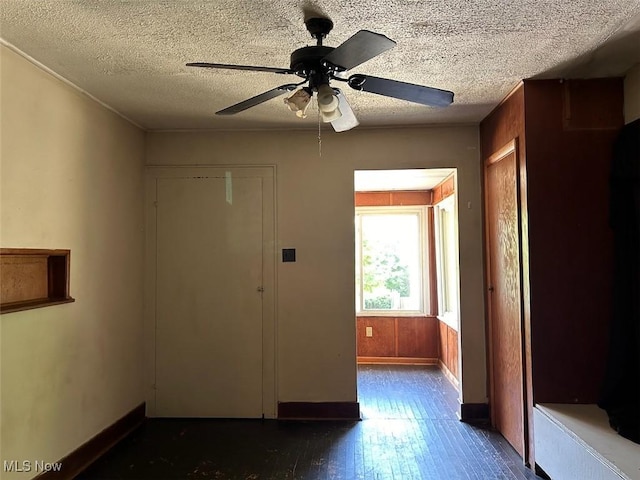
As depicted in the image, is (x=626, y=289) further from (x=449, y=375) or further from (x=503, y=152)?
(x=449, y=375)

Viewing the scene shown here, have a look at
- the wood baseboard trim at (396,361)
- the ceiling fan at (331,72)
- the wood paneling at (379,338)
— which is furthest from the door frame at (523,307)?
the wood paneling at (379,338)

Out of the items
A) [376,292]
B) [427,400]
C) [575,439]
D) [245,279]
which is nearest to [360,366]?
[376,292]

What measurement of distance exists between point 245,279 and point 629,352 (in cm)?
260

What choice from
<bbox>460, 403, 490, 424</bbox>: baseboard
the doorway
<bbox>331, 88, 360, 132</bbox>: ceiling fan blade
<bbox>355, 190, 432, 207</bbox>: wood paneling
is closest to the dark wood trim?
the doorway

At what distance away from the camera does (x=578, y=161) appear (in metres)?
2.49

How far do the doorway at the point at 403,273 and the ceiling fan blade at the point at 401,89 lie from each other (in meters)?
2.84

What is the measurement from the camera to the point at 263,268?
3395 mm

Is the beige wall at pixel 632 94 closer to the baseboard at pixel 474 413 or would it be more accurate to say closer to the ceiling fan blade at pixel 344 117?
the ceiling fan blade at pixel 344 117

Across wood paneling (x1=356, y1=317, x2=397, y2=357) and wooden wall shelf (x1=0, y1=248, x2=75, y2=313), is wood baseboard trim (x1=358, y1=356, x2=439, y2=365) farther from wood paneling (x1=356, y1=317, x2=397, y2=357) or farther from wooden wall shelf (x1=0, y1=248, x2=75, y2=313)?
wooden wall shelf (x1=0, y1=248, x2=75, y2=313)

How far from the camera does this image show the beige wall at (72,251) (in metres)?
2.08

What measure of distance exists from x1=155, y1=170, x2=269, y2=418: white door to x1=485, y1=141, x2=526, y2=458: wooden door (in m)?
1.82

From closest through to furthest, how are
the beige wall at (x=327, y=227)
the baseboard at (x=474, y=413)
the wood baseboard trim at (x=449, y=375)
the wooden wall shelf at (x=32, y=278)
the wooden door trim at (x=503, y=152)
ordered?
the wooden wall shelf at (x=32, y=278), the wooden door trim at (x=503, y=152), the baseboard at (x=474, y=413), the beige wall at (x=327, y=227), the wood baseboard trim at (x=449, y=375)

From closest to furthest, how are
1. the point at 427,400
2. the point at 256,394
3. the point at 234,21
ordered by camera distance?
the point at 234,21 < the point at 256,394 < the point at 427,400

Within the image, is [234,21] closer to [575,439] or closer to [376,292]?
[575,439]
